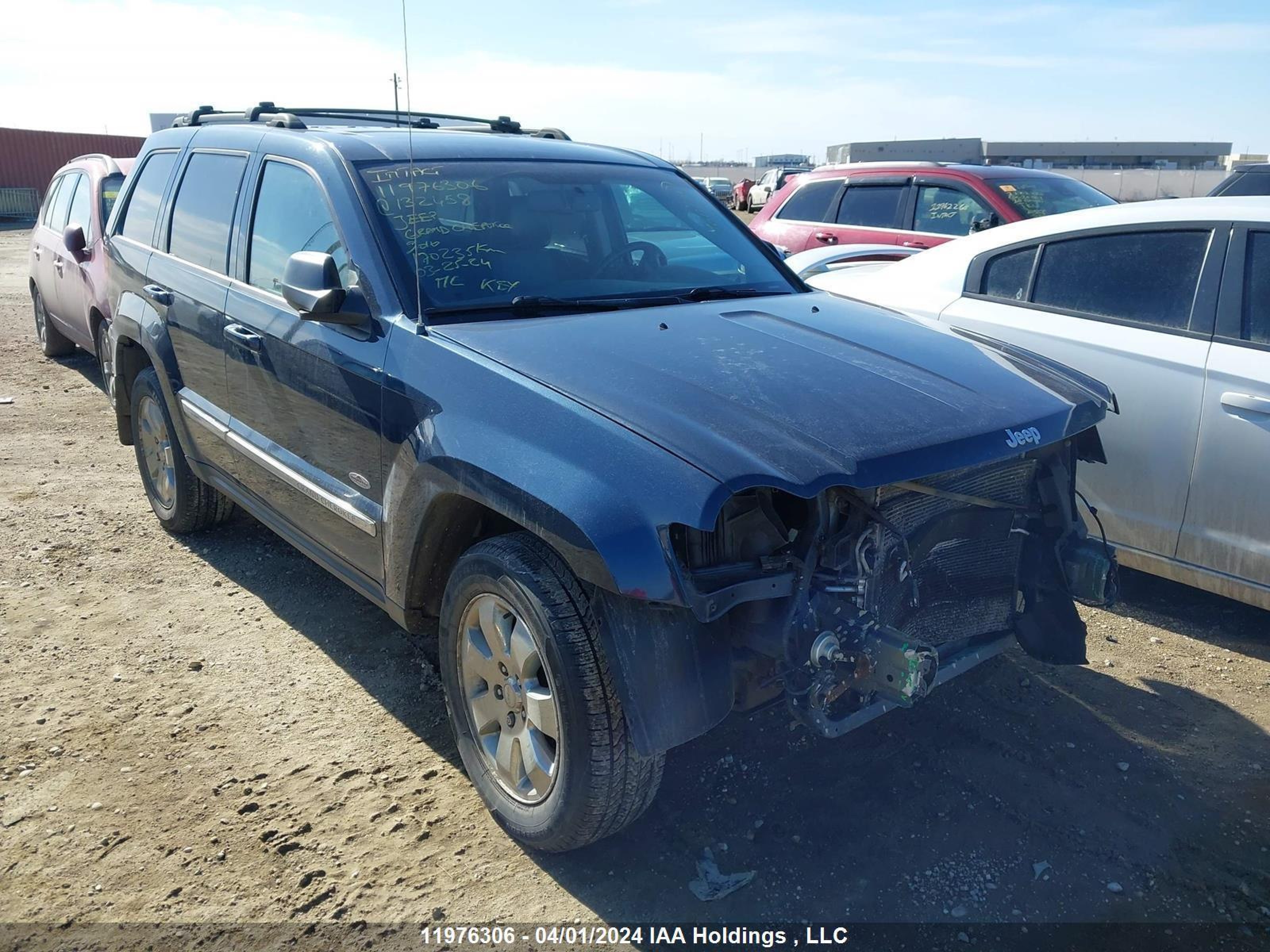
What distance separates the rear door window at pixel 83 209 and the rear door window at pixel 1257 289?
7.52m

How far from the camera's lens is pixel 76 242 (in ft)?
24.8

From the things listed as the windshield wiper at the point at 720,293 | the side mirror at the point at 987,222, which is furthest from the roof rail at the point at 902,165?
the windshield wiper at the point at 720,293

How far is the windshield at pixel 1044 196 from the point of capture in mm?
8164

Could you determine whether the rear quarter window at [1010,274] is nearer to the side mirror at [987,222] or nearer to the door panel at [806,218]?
the side mirror at [987,222]

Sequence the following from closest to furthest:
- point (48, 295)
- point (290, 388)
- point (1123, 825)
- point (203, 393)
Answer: point (1123, 825) < point (290, 388) < point (203, 393) < point (48, 295)

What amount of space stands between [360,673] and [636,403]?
6.44 ft

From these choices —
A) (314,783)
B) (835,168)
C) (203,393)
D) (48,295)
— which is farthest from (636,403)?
(48,295)

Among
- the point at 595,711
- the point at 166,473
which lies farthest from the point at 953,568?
the point at 166,473

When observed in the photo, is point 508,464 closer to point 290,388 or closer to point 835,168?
point 290,388

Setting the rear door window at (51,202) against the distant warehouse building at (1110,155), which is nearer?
the rear door window at (51,202)

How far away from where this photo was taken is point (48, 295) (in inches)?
356

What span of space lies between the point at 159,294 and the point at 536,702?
310cm

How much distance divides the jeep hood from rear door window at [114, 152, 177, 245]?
269cm

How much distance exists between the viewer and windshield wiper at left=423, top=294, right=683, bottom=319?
3223mm
